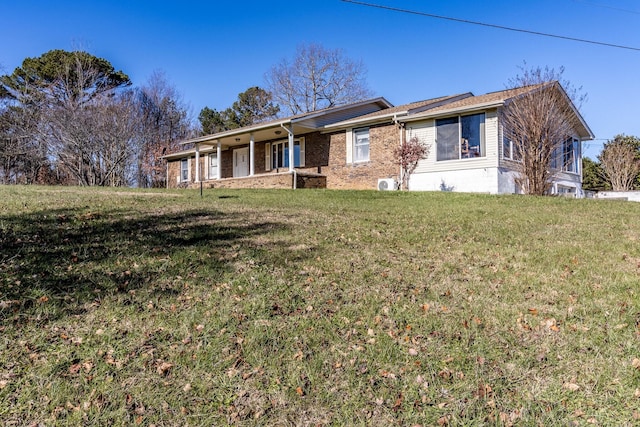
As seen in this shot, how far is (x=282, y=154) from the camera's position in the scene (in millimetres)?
19969

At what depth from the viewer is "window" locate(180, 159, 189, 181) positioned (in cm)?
2550

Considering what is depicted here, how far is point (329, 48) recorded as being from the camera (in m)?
33.4

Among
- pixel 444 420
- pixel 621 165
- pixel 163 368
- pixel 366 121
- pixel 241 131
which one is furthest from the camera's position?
pixel 621 165

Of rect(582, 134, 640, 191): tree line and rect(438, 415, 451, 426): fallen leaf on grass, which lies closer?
rect(438, 415, 451, 426): fallen leaf on grass

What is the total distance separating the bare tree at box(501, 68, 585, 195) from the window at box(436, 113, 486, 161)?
0.85 meters

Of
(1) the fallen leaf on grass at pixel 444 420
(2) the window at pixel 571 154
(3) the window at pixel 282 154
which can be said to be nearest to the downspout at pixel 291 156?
(3) the window at pixel 282 154

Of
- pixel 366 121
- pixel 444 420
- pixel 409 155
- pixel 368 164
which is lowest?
pixel 444 420

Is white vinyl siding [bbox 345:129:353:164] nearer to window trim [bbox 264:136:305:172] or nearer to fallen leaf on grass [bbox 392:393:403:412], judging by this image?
window trim [bbox 264:136:305:172]

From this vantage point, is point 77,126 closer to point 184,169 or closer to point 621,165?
point 184,169

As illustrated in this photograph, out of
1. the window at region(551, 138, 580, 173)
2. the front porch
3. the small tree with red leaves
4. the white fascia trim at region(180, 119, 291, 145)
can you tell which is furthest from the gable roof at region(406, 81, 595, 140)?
the white fascia trim at region(180, 119, 291, 145)

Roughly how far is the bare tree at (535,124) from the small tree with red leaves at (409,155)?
9.16 feet

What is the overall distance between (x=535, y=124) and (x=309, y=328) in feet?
40.1

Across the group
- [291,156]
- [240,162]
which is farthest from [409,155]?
[240,162]

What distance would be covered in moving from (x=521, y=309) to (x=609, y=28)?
13178mm
